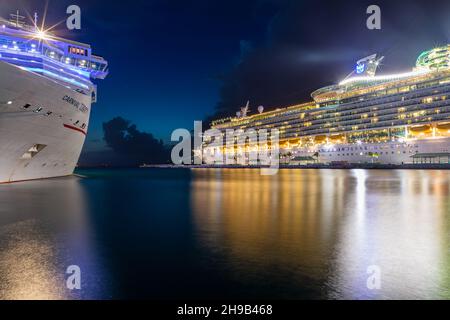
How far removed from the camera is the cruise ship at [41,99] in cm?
2341

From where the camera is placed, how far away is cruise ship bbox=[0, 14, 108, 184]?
2341cm

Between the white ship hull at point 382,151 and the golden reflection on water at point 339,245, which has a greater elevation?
the white ship hull at point 382,151

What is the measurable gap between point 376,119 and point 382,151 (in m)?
7.94

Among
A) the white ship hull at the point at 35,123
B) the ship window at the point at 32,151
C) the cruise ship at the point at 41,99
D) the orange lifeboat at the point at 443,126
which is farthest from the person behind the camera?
the orange lifeboat at the point at 443,126

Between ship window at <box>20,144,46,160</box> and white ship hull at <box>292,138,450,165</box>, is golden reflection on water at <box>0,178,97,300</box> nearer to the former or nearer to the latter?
ship window at <box>20,144,46,160</box>

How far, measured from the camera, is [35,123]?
84.2 ft

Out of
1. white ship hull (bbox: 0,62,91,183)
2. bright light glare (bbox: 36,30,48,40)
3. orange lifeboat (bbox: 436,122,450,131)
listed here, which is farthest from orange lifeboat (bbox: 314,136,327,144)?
bright light glare (bbox: 36,30,48,40)

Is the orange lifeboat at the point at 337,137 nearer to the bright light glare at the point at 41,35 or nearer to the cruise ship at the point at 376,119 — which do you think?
the cruise ship at the point at 376,119

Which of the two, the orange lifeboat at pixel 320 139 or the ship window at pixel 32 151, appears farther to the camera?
the orange lifeboat at pixel 320 139

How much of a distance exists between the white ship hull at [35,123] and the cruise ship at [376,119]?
66917 mm

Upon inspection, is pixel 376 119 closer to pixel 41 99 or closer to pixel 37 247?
pixel 41 99

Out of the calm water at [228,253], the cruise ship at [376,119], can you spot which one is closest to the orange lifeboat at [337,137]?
the cruise ship at [376,119]

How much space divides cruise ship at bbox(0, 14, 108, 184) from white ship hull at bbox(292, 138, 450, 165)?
6426cm
